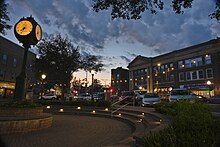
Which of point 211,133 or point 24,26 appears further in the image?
point 24,26

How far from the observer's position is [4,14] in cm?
2364

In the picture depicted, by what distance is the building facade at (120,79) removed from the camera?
338ft

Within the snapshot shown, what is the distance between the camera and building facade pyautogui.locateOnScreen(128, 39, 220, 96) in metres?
53.7

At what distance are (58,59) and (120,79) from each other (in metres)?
75.5

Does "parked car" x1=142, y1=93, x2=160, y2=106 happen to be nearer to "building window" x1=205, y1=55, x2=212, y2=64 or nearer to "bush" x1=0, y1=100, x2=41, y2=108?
"bush" x1=0, y1=100, x2=41, y2=108

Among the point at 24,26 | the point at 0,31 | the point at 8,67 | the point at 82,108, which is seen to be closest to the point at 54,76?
the point at 0,31

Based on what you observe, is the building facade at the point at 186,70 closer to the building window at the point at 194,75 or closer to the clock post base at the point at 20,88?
the building window at the point at 194,75

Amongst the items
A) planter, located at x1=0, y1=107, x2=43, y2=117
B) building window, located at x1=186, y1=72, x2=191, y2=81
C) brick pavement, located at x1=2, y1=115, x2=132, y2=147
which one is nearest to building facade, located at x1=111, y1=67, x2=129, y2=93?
building window, located at x1=186, y1=72, x2=191, y2=81

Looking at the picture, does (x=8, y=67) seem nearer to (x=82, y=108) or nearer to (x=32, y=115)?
(x=82, y=108)

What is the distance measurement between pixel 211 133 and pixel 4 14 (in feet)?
79.1

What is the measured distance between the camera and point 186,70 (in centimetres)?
6134

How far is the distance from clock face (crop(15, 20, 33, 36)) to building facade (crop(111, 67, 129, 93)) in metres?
89.3

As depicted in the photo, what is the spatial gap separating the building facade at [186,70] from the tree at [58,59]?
94.5 feet

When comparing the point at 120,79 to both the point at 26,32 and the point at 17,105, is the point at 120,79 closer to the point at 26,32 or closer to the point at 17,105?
the point at 26,32
